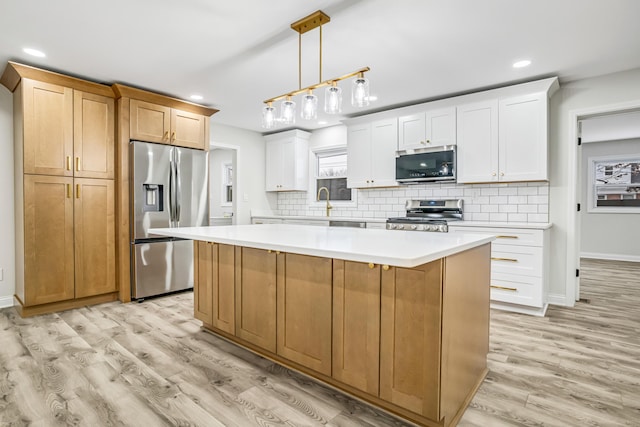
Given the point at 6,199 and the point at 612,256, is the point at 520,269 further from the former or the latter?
the point at 6,199

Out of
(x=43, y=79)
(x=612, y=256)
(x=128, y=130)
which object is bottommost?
(x=612, y=256)

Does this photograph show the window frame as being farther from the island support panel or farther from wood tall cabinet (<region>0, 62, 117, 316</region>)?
the island support panel

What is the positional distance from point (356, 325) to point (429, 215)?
9.81ft

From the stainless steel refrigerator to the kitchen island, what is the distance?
5.32 ft

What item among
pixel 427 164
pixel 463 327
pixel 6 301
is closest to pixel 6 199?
pixel 6 301

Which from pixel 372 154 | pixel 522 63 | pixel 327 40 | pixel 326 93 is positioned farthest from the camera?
pixel 372 154

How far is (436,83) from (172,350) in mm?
3569

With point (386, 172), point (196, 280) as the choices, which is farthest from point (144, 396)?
point (386, 172)

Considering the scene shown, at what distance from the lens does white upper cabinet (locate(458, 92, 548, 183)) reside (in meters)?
3.47

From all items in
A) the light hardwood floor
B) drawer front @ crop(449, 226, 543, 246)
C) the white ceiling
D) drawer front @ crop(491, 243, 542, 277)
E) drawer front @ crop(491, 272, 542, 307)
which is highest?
the white ceiling

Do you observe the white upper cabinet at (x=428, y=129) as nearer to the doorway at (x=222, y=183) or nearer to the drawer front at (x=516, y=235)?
the drawer front at (x=516, y=235)

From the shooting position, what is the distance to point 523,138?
11.6ft

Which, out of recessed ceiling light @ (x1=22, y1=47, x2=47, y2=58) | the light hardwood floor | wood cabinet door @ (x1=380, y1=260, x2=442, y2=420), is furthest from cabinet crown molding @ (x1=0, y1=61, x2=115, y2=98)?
wood cabinet door @ (x1=380, y1=260, x2=442, y2=420)

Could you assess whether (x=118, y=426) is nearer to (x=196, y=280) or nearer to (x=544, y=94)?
(x=196, y=280)
